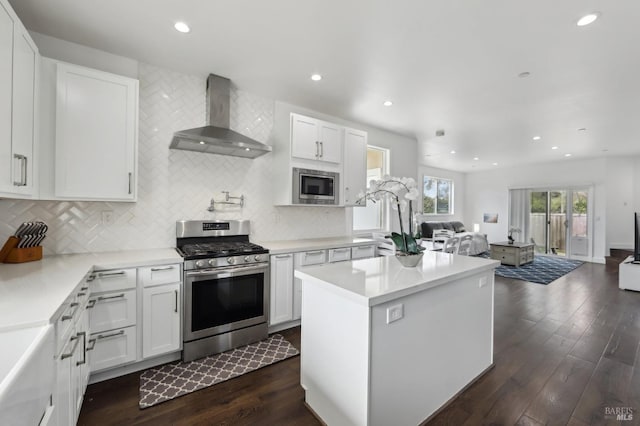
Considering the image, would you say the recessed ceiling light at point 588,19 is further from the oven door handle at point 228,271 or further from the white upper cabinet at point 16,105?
the white upper cabinet at point 16,105

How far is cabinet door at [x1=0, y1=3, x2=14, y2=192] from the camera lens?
62.0 inches

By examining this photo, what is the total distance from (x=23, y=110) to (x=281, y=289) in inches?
95.1

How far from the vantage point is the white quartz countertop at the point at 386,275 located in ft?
4.97

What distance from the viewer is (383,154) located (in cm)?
516

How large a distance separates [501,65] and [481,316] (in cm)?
235

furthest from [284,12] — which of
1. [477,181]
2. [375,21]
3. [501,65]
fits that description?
[477,181]

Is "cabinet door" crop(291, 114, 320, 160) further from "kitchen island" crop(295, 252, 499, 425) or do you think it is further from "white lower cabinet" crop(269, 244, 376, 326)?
"kitchen island" crop(295, 252, 499, 425)

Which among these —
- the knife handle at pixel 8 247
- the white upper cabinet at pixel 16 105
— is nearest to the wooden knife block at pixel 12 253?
the knife handle at pixel 8 247

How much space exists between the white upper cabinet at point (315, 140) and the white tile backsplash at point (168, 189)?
444 millimetres

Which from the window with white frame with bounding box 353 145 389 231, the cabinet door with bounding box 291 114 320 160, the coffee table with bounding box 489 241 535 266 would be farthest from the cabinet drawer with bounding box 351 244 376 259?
the coffee table with bounding box 489 241 535 266

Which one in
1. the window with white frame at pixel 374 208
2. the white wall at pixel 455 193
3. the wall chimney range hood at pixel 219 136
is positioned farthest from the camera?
the white wall at pixel 455 193

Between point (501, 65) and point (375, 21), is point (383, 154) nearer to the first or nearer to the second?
point (501, 65)

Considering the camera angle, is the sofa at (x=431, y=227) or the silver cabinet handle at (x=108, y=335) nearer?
the silver cabinet handle at (x=108, y=335)

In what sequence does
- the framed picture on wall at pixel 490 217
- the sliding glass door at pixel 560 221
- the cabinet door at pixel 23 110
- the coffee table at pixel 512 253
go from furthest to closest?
the framed picture on wall at pixel 490 217, the sliding glass door at pixel 560 221, the coffee table at pixel 512 253, the cabinet door at pixel 23 110
